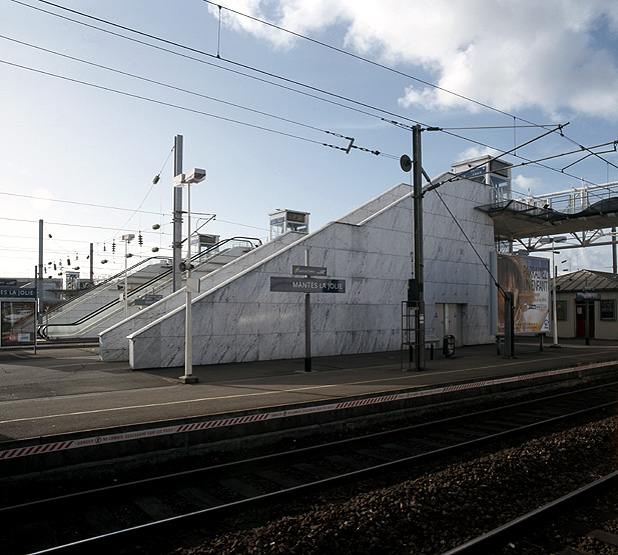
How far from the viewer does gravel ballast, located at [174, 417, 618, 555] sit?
500cm

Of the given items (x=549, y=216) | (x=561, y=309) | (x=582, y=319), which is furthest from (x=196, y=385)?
(x=582, y=319)

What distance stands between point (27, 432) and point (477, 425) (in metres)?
8.34

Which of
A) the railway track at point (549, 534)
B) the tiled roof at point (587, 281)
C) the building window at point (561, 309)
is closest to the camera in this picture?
the railway track at point (549, 534)

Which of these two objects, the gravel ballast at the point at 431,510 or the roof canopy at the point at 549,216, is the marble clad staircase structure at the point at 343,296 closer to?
the roof canopy at the point at 549,216

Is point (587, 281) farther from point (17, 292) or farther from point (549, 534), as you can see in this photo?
point (17, 292)

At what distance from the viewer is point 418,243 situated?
55.4ft


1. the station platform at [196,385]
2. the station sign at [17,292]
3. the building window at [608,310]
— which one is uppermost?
the station sign at [17,292]

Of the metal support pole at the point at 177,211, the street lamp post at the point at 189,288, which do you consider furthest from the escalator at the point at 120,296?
the street lamp post at the point at 189,288

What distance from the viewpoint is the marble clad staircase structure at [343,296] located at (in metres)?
17.5

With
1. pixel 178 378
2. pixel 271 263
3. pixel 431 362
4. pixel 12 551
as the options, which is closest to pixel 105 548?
pixel 12 551

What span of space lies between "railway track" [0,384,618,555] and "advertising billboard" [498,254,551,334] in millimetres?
14390

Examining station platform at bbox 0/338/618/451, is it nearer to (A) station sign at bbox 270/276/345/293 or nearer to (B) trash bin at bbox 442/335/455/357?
(B) trash bin at bbox 442/335/455/357

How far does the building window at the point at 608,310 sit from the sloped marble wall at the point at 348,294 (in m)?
9.92

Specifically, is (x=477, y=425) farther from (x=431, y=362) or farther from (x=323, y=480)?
(x=431, y=362)
